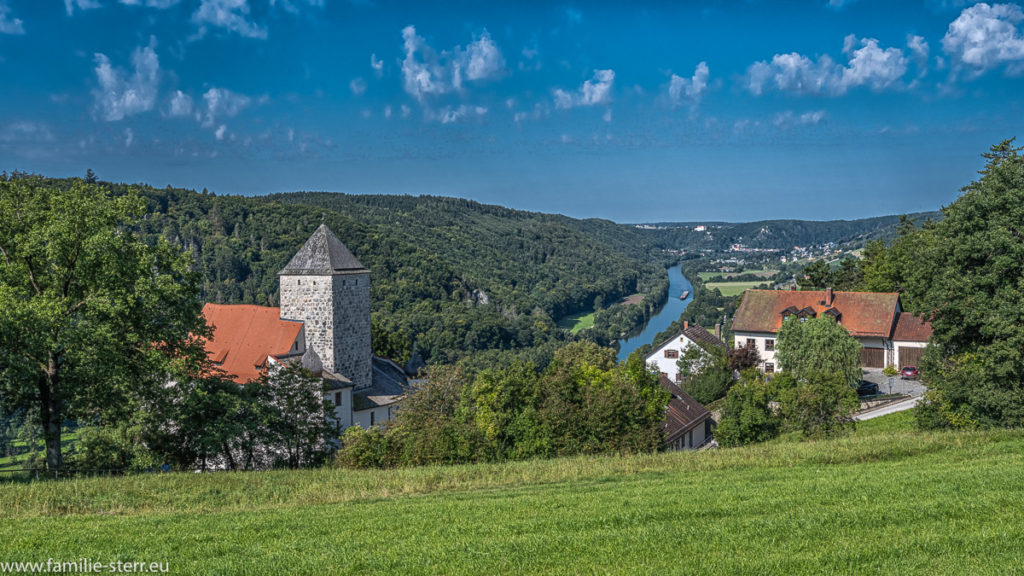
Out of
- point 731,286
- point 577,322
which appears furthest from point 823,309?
point 731,286

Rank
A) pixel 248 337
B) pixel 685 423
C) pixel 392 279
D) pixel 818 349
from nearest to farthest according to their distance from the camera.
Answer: pixel 685 423 < pixel 248 337 < pixel 818 349 < pixel 392 279

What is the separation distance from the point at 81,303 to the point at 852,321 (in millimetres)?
47249

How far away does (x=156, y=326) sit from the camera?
19672 mm

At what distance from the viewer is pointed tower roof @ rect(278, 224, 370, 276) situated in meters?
36.5

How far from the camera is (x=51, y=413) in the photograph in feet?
61.9

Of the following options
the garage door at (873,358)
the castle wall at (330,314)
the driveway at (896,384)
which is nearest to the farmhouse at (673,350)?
the garage door at (873,358)

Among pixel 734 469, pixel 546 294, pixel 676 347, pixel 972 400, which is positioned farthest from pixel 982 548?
pixel 546 294

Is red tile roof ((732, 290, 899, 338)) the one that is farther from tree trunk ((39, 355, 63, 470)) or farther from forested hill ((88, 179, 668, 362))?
tree trunk ((39, 355, 63, 470))

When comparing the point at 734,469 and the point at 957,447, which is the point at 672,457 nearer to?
the point at 734,469

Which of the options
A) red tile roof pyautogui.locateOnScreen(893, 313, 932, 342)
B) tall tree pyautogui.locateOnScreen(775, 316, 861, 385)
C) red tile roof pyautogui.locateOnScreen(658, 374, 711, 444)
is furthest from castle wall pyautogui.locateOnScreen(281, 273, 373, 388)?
red tile roof pyautogui.locateOnScreen(893, 313, 932, 342)

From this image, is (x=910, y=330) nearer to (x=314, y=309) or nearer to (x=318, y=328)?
(x=318, y=328)

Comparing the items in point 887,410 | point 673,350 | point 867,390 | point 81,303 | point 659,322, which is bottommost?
point 659,322

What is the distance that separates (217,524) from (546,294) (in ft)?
434

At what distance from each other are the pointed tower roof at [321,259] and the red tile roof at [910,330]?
1434 inches
